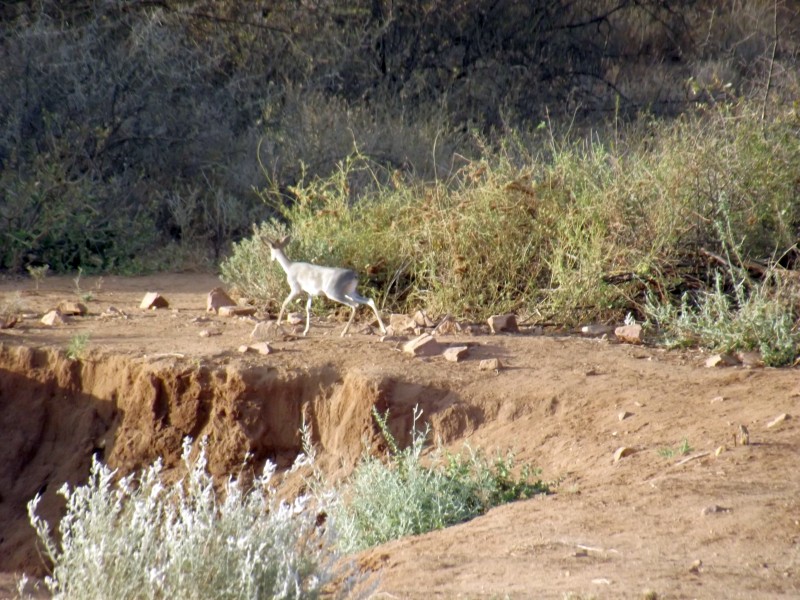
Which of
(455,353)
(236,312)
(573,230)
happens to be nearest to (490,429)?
(455,353)

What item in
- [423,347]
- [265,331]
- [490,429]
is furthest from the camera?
[265,331]

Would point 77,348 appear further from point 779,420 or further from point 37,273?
point 779,420

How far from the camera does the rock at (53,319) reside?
748 cm

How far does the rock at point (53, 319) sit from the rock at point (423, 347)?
2.63 metres

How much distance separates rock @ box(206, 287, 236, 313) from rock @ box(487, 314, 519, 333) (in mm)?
2150

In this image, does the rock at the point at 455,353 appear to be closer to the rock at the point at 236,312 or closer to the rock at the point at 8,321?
the rock at the point at 236,312

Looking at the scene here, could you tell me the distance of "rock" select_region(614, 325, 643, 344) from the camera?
23.2 ft

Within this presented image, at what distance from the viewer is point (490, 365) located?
21.1 ft

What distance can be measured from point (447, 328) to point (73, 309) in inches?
113

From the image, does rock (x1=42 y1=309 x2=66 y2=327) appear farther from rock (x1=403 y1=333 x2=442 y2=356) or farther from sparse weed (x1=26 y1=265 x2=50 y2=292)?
rock (x1=403 y1=333 x2=442 y2=356)

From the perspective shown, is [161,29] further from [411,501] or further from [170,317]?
[411,501]

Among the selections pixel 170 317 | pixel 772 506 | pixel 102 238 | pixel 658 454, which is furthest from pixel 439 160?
pixel 772 506

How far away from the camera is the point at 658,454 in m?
5.12

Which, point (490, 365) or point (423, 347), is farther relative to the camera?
point (423, 347)
